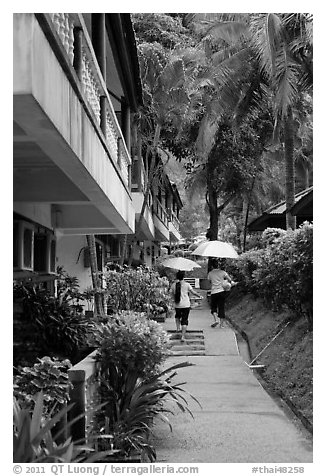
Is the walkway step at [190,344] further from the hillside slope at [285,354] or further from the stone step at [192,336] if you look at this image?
the hillside slope at [285,354]

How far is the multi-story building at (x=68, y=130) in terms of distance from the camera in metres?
3.83

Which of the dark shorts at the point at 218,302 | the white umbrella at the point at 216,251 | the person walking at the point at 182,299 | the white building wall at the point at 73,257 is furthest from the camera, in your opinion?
the white umbrella at the point at 216,251

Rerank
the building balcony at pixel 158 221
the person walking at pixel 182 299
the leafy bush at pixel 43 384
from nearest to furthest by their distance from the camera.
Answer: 1. the leafy bush at pixel 43 384
2. the person walking at pixel 182 299
3. the building balcony at pixel 158 221

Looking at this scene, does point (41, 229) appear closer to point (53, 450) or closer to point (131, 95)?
point (131, 95)

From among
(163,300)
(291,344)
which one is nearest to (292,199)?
(163,300)

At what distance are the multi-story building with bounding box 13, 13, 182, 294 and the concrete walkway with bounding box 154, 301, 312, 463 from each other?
2649mm

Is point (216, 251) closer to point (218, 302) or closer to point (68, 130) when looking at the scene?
point (218, 302)

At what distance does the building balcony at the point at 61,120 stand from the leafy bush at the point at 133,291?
5.99m

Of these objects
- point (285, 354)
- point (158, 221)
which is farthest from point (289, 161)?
point (158, 221)

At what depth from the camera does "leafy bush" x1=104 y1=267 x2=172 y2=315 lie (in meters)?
15.5

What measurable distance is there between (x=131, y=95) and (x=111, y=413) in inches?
238

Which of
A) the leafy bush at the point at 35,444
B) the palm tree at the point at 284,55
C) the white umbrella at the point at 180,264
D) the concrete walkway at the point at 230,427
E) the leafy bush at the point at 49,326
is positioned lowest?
the concrete walkway at the point at 230,427

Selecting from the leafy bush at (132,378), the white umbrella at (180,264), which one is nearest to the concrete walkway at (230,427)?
the leafy bush at (132,378)

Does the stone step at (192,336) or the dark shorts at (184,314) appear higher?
the dark shorts at (184,314)
